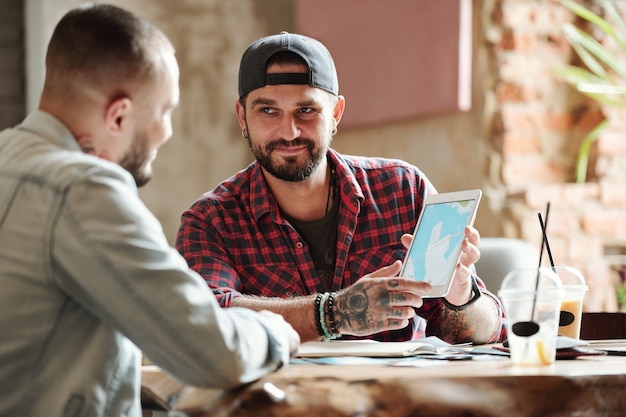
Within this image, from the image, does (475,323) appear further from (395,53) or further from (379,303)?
(395,53)

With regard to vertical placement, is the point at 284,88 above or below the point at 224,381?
above

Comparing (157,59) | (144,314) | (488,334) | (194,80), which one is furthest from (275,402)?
(194,80)

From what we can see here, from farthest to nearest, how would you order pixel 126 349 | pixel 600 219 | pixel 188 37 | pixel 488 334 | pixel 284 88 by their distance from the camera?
pixel 188 37 < pixel 600 219 < pixel 284 88 < pixel 488 334 < pixel 126 349

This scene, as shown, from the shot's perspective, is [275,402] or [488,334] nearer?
[275,402]

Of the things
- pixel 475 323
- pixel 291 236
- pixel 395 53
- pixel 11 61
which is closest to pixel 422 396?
pixel 475 323

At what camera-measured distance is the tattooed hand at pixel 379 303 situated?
5.79 ft

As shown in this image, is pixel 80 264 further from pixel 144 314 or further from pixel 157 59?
pixel 157 59

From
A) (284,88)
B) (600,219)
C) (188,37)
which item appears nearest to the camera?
(284,88)

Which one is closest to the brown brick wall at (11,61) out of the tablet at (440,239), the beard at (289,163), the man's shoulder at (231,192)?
the man's shoulder at (231,192)

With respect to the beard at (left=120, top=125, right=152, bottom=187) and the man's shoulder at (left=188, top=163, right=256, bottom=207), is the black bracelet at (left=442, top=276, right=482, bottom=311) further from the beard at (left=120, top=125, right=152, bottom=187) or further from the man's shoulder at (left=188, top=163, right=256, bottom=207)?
the beard at (left=120, top=125, right=152, bottom=187)

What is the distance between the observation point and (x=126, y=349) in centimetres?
129

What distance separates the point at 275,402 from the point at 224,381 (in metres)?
0.08

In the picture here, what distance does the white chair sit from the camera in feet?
8.25

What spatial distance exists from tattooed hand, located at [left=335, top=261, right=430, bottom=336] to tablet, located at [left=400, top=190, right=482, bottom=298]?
1.5 inches
